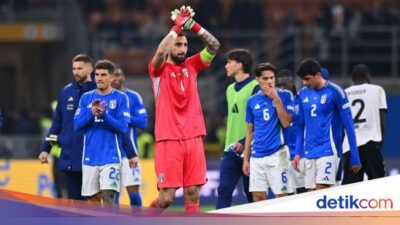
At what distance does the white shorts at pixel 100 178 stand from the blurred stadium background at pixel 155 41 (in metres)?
12.2

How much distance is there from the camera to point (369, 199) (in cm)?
1246

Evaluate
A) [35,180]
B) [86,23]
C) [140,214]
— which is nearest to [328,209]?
[140,214]

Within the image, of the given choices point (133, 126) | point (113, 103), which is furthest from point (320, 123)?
point (133, 126)

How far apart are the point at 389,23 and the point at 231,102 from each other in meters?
14.2

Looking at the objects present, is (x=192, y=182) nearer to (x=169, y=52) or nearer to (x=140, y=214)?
(x=169, y=52)

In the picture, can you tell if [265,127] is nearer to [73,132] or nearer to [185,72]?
[185,72]

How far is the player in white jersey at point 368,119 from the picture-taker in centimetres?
1709

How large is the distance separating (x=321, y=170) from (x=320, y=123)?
55 cm

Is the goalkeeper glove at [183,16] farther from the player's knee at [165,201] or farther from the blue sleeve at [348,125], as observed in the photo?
the blue sleeve at [348,125]

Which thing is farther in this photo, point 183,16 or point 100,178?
point 100,178

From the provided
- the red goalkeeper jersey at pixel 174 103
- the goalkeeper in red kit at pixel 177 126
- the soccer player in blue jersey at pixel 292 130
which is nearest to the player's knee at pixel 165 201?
the goalkeeper in red kit at pixel 177 126

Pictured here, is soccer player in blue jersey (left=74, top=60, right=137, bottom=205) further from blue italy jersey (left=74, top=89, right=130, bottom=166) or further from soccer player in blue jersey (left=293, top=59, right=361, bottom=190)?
soccer player in blue jersey (left=293, top=59, right=361, bottom=190)

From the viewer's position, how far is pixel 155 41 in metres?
30.1

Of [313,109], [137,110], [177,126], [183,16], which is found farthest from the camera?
[137,110]
